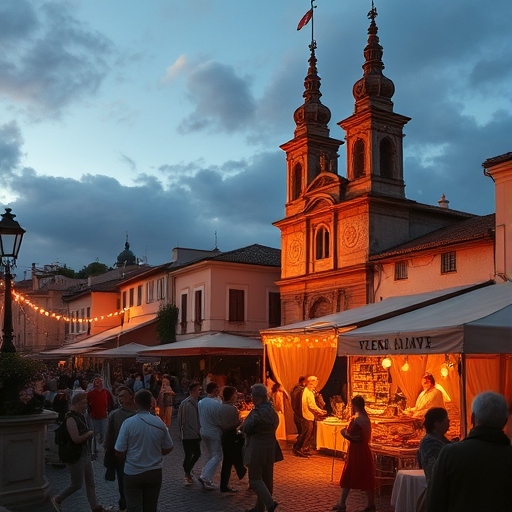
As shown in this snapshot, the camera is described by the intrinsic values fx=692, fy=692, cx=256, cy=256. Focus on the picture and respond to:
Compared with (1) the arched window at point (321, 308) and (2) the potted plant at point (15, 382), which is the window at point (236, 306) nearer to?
(1) the arched window at point (321, 308)

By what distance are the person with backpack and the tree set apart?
29131 millimetres

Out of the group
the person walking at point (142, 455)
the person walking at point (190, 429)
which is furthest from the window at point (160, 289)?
the person walking at point (142, 455)

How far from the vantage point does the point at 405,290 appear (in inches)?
933

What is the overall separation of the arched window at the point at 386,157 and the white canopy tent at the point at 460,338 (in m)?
13.3

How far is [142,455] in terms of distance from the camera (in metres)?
6.55

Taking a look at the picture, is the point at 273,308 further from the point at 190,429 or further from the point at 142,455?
the point at 142,455

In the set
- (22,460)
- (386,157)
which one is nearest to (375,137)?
(386,157)

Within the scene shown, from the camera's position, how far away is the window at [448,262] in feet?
72.1

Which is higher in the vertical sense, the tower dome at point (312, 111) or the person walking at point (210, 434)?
the tower dome at point (312, 111)

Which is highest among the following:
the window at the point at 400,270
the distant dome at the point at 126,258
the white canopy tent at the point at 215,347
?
the distant dome at the point at 126,258

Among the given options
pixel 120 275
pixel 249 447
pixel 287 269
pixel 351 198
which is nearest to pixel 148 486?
pixel 249 447

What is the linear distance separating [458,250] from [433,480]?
1890cm

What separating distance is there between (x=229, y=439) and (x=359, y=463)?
224 cm

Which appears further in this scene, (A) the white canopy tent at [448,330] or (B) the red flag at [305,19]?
(B) the red flag at [305,19]
